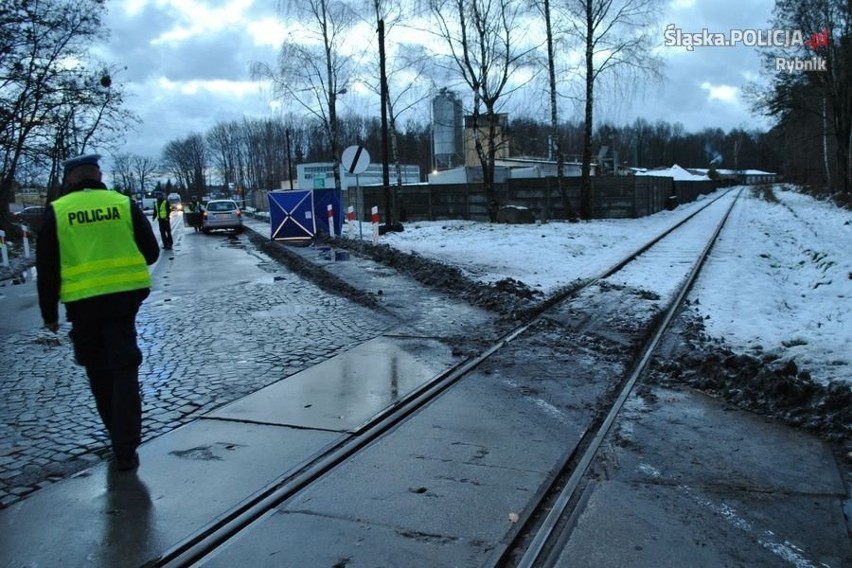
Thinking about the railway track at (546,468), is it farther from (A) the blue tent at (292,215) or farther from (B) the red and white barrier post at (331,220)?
(A) the blue tent at (292,215)

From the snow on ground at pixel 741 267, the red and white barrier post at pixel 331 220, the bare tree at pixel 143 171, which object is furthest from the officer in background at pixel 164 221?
the bare tree at pixel 143 171

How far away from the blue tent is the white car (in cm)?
775

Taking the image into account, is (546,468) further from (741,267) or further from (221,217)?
(221,217)

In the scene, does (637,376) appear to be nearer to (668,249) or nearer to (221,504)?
(221,504)

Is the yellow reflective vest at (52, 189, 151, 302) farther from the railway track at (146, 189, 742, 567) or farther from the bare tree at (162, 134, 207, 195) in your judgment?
the bare tree at (162, 134, 207, 195)

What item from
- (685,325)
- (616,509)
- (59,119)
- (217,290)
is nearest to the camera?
(616,509)

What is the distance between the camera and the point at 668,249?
17.4m

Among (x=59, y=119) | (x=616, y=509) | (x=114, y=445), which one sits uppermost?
(x=59, y=119)

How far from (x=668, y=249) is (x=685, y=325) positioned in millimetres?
9958

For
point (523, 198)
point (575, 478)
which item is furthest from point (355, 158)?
point (575, 478)

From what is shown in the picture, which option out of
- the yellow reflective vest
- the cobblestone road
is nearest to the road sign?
the cobblestone road

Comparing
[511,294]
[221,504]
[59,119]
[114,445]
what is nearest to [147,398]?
[114,445]

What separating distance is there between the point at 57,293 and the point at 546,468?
327cm

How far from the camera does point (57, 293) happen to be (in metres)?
4.07
